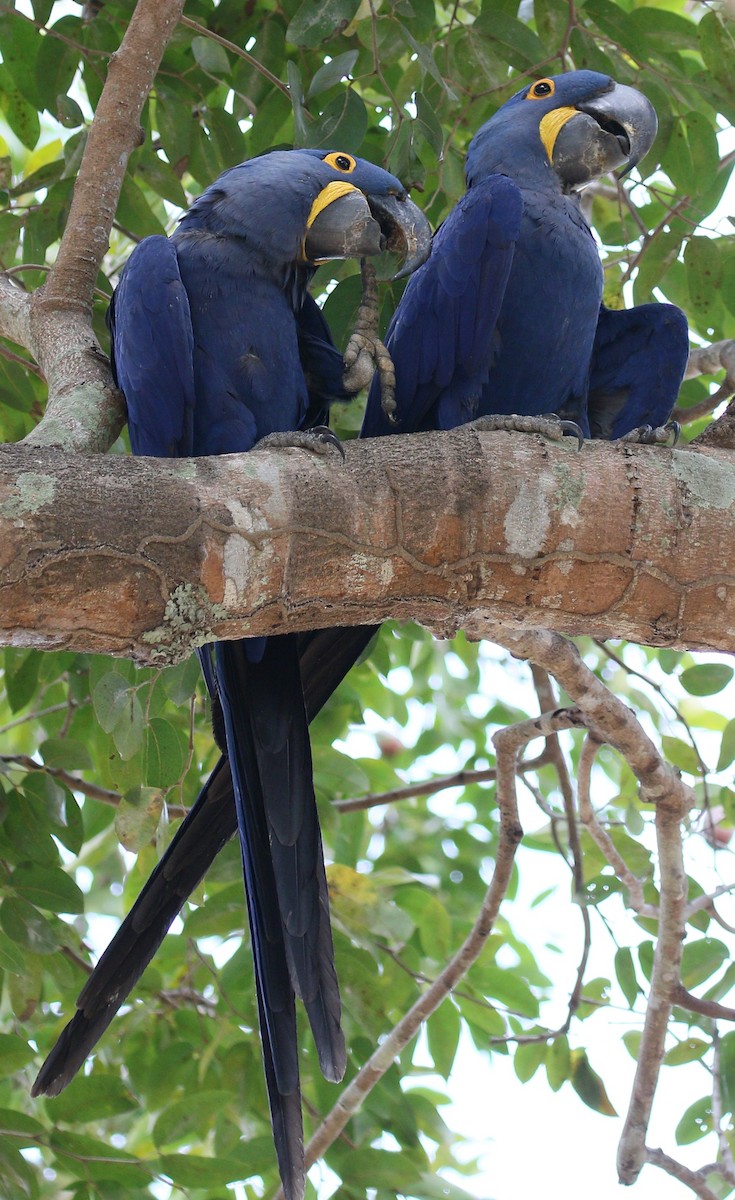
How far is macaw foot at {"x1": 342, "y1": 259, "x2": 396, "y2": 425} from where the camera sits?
7.02 feet

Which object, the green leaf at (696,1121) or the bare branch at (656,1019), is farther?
the green leaf at (696,1121)

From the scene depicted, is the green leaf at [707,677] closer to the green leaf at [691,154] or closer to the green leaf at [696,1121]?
the green leaf at [691,154]

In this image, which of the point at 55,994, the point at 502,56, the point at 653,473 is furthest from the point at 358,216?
the point at 55,994

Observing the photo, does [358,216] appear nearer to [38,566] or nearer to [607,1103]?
[38,566]

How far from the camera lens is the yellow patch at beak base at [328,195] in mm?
2201

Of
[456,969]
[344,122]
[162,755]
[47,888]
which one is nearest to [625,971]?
[456,969]

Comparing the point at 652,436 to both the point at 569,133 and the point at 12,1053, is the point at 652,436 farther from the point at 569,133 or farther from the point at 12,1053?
the point at 12,1053

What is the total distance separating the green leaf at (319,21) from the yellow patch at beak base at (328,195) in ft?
0.83

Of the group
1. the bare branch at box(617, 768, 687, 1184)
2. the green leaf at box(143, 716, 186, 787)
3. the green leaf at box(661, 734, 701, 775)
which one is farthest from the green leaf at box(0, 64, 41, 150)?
the bare branch at box(617, 768, 687, 1184)

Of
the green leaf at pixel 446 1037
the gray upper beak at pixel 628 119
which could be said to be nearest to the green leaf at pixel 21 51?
the gray upper beak at pixel 628 119

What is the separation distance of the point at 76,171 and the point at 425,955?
188 cm

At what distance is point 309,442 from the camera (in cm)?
154

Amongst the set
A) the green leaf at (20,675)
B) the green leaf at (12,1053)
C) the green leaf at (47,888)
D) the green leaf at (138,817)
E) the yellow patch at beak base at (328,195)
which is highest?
the yellow patch at beak base at (328,195)

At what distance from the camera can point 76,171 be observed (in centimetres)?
233
